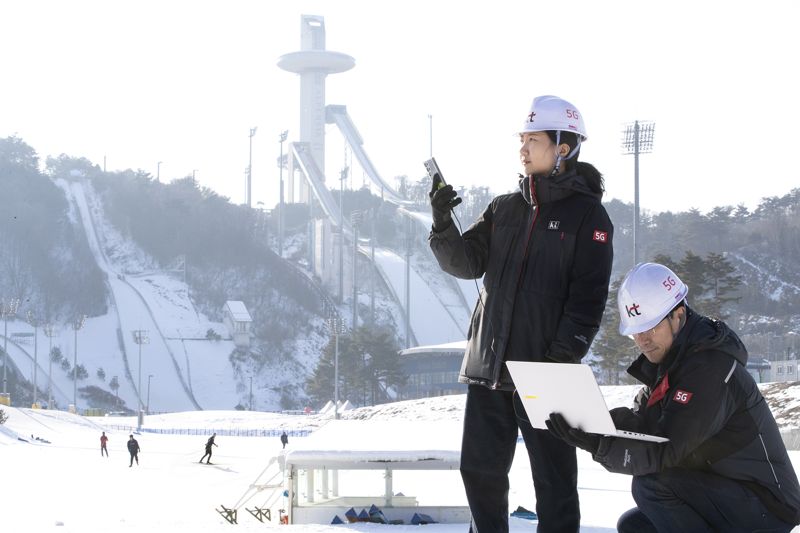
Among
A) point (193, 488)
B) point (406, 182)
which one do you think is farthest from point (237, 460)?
point (406, 182)

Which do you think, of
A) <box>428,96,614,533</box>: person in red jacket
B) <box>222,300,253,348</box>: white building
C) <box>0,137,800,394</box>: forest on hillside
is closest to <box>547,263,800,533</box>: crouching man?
<box>428,96,614,533</box>: person in red jacket

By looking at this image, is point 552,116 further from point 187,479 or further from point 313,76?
point 313,76

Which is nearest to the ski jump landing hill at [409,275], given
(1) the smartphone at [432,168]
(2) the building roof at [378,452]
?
(2) the building roof at [378,452]

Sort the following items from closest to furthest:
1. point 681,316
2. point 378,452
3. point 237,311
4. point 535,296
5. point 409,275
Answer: point 681,316
point 535,296
point 378,452
point 237,311
point 409,275

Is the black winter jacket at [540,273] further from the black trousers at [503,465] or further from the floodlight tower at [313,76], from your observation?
the floodlight tower at [313,76]

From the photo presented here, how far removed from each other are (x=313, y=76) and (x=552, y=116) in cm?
11220

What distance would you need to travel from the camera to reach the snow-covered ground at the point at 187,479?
891 centimetres

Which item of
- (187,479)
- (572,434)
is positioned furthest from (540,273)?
(187,479)

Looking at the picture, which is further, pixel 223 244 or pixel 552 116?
pixel 223 244

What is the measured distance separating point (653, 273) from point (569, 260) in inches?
24.8

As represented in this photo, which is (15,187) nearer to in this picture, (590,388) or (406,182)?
(406,182)

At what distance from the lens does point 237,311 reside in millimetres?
92312

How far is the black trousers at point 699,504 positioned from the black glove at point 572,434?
250 millimetres

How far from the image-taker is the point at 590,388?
3.27m
